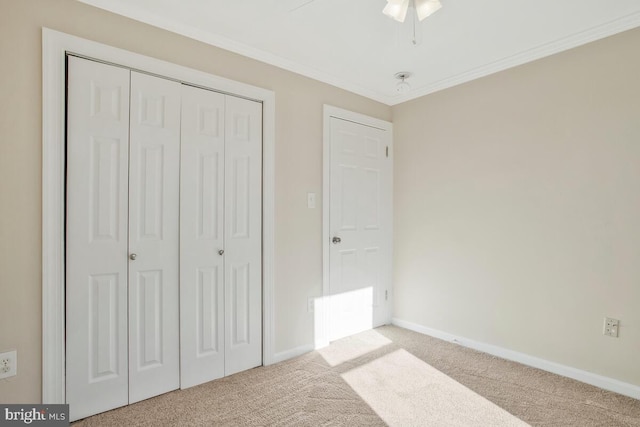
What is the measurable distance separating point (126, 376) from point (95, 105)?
63.0 inches

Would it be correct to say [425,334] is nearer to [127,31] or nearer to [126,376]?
[126,376]

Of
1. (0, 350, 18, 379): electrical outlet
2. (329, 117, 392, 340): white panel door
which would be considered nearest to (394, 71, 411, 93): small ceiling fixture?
(329, 117, 392, 340): white panel door

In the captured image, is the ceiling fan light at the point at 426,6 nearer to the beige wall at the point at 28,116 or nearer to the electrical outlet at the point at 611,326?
the beige wall at the point at 28,116

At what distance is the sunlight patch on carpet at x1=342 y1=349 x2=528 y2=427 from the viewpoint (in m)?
1.97

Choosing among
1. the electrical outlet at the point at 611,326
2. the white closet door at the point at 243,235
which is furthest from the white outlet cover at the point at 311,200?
the electrical outlet at the point at 611,326

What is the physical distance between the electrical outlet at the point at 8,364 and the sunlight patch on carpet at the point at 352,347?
1.92 m

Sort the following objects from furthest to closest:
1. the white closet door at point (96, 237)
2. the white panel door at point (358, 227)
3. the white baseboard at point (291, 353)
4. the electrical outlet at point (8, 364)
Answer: the white panel door at point (358, 227)
the white baseboard at point (291, 353)
the white closet door at point (96, 237)
the electrical outlet at point (8, 364)

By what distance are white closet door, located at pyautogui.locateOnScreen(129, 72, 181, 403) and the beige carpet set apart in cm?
22

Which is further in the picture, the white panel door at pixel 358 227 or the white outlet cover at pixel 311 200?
the white panel door at pixel 358 227

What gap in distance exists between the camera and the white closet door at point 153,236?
208cm

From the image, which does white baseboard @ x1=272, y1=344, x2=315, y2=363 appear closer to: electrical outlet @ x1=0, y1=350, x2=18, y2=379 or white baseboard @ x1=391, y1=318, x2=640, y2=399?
white baseboard @ x1=391, y1=318, x2=640, y2=399

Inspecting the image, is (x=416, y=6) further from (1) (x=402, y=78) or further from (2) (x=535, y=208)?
(2) (x=535, y=208)

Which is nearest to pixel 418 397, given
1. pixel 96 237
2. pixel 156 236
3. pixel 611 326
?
pixel 611 326

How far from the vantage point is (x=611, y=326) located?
2.28 meters
